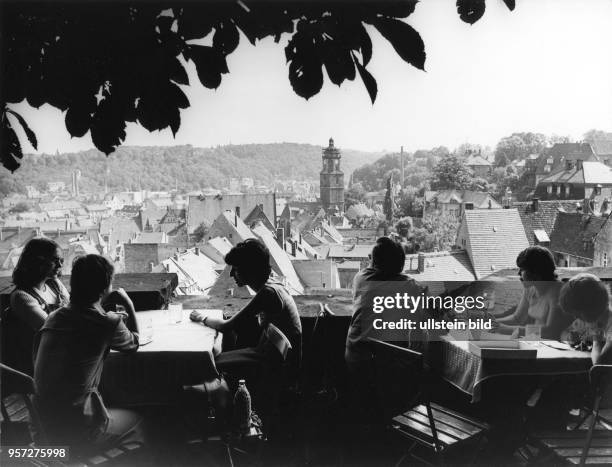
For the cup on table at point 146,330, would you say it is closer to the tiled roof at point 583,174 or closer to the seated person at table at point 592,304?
the seated person at table at point 592,304

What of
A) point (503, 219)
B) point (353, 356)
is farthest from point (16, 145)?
point (503, 219)

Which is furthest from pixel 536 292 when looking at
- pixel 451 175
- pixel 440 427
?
pixel 451 175

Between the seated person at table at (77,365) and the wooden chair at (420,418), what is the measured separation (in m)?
1.31

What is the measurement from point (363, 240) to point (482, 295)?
6.19 metres

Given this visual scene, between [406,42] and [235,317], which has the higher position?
[406,42]

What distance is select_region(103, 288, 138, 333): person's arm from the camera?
307 centimetres

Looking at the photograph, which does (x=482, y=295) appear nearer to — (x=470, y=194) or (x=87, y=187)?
(x=87, y=187)

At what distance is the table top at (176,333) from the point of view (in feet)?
9.68

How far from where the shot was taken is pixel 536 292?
375 centimetres

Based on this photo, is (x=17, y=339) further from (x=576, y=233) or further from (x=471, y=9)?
(x=576, y=233)

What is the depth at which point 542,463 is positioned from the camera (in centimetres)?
296

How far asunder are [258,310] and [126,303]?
2.41 ft

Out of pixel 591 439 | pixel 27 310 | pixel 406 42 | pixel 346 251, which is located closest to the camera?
pixel 406 42

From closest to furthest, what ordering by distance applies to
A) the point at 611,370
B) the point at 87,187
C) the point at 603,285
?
the point at 611,370, the point at 603,285, the point at 87,187
